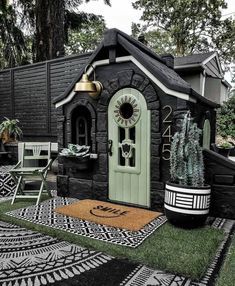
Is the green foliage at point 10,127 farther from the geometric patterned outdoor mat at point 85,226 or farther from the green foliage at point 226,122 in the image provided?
the green foliage at point 226,122

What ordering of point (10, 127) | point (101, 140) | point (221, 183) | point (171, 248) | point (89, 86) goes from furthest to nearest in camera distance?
point (10, 127) → point (101, 140) → point (89, 86) → point (221, 183) → point (171, 248)

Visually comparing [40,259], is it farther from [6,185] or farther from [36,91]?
[36,91]

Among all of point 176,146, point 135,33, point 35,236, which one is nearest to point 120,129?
point 176,146

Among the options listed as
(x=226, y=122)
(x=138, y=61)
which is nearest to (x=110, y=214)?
(x=138, y=61)

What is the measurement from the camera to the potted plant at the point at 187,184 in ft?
11.0

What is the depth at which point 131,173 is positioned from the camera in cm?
438

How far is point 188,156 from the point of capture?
3.55m

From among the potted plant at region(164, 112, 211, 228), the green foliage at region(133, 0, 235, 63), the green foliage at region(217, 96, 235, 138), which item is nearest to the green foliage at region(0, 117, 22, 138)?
the potted plant at region(164, 112, 211, 228)

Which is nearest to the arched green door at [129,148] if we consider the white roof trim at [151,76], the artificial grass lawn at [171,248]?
the white roof trim at [151,76]

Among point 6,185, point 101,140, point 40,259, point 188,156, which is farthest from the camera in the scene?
point 6,185

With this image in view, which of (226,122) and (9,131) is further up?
(226,122)

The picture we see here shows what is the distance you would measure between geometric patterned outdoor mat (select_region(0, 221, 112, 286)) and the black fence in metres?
4.17

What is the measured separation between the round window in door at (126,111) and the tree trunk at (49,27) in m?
5.47

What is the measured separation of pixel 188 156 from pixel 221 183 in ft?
2.69
